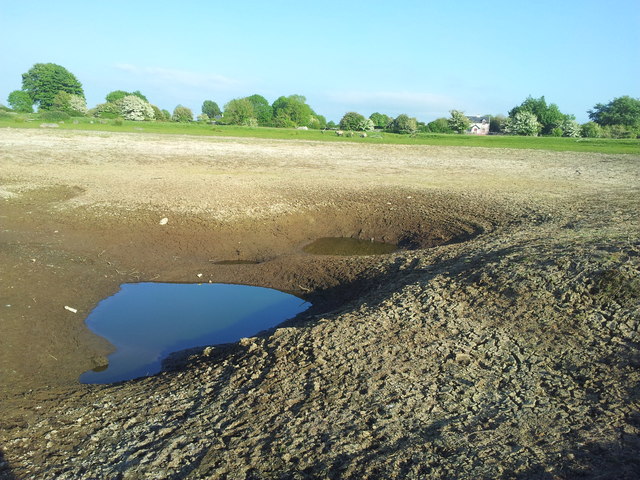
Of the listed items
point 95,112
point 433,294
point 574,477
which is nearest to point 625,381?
point 574,477

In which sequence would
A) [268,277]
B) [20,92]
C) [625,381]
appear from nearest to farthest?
[625,381] → [268,277] → [20,92]

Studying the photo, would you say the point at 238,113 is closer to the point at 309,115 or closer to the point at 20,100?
the point at 309,115

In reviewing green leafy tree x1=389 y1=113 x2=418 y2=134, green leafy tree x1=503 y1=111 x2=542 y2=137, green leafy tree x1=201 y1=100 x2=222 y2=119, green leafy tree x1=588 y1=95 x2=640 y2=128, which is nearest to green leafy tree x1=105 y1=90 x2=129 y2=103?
green leafy tree x1=201 y1=100 x2=222 y2=119

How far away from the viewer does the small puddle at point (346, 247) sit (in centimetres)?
1305

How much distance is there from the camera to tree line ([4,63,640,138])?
67.8m


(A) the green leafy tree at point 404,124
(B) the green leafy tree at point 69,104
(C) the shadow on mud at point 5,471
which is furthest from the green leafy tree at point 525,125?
(C) the shadow on mud at point 5,471

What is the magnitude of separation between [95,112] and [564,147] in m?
71.6

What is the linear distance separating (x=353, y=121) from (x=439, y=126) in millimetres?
13163

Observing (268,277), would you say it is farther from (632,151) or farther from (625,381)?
(632,151)

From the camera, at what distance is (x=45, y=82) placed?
87.4 metres

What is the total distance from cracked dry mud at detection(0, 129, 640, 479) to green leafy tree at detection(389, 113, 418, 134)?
2136 inches

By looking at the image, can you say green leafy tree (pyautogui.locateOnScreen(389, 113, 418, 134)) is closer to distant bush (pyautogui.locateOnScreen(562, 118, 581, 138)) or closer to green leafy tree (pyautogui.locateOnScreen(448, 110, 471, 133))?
green leafy tree (pyautogui.locateOnScreen(448, 110, 471, 133))

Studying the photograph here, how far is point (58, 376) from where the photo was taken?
275 inches

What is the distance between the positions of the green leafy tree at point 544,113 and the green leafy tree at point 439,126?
36.1 ft
